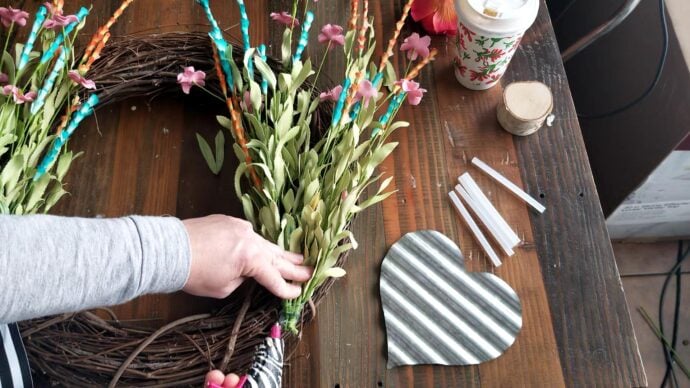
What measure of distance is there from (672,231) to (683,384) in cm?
35

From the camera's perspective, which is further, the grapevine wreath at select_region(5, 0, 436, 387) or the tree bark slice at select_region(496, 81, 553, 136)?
the tree bark slice at select_region(496, 81, 553, 136)

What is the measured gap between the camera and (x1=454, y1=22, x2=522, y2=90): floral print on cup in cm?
77

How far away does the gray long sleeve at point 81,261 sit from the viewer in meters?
0.52

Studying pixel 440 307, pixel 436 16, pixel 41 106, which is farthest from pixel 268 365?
pixel 436 16

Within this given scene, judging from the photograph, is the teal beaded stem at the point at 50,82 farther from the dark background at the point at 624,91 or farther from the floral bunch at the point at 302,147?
the dark background at the point at 624,91

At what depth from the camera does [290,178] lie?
710 millimetres

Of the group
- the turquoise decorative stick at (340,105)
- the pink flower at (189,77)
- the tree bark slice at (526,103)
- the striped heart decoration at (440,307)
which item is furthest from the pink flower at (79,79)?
the tree bark slice at (526,103)

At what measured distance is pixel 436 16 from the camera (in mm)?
882

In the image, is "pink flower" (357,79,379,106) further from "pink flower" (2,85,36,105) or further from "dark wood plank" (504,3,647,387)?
"pink flower" (2,85,36,105)

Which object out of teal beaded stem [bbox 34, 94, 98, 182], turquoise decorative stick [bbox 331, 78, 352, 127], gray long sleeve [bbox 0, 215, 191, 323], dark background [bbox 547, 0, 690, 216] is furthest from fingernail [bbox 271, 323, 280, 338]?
dark background [bbox 547, 0, 690, 216]

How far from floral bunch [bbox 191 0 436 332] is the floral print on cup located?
0.20 ft

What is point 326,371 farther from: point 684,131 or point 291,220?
point 684,131

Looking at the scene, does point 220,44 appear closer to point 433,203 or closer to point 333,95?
point 333,95

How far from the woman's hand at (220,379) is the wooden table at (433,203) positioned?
4.7 inches
